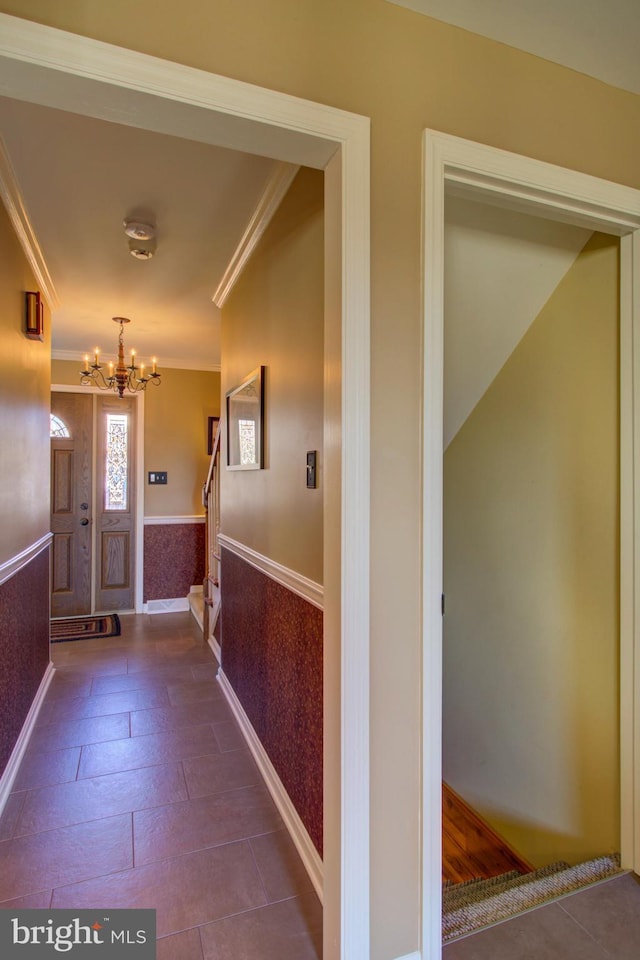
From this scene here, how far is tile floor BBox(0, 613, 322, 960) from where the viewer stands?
4.89 ft

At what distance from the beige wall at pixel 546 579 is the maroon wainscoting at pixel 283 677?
1.02m

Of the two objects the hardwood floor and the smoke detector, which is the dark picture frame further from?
the hardwood floor

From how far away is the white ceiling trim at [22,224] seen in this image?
196 cm

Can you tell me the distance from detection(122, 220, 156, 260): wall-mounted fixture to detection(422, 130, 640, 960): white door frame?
163 centimetres

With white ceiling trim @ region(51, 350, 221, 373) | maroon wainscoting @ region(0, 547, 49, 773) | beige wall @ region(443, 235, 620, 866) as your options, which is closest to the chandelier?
white ceiling trim @ region(51, 350, 221, 373)

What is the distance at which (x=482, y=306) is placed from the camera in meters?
1.99

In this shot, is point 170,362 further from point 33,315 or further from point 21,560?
point 21,560

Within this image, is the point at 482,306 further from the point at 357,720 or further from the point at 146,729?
the point at 146,729

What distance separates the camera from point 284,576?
2004 millimetres

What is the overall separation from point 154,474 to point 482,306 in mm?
3882

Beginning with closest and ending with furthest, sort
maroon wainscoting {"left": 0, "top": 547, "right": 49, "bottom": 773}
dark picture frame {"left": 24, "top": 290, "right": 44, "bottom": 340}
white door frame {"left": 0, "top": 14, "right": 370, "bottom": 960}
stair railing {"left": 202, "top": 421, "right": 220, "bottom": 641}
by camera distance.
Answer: white door frame {"left": 0, "top": 14, "right": 370, "bottom": 960}, maroon wainscoting {"left": 0, "top": 547, "right": 49, "bottom": 773}, dark picture frame {"left": 24, "top": 290, "right": 44, "bottom": 340}, stair railing {"left": 202, "top": 421, "right": 220, "bottom": 641}

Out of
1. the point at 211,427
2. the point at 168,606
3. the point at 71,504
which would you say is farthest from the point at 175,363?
the point at 168,606

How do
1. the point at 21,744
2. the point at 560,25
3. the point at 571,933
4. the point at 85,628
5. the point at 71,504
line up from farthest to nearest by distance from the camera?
the point at 71,504 → the point at 85,628 → the point at 21,744 → the point at 571,933 → the point at 560,25

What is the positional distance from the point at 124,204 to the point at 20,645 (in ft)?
6.96
